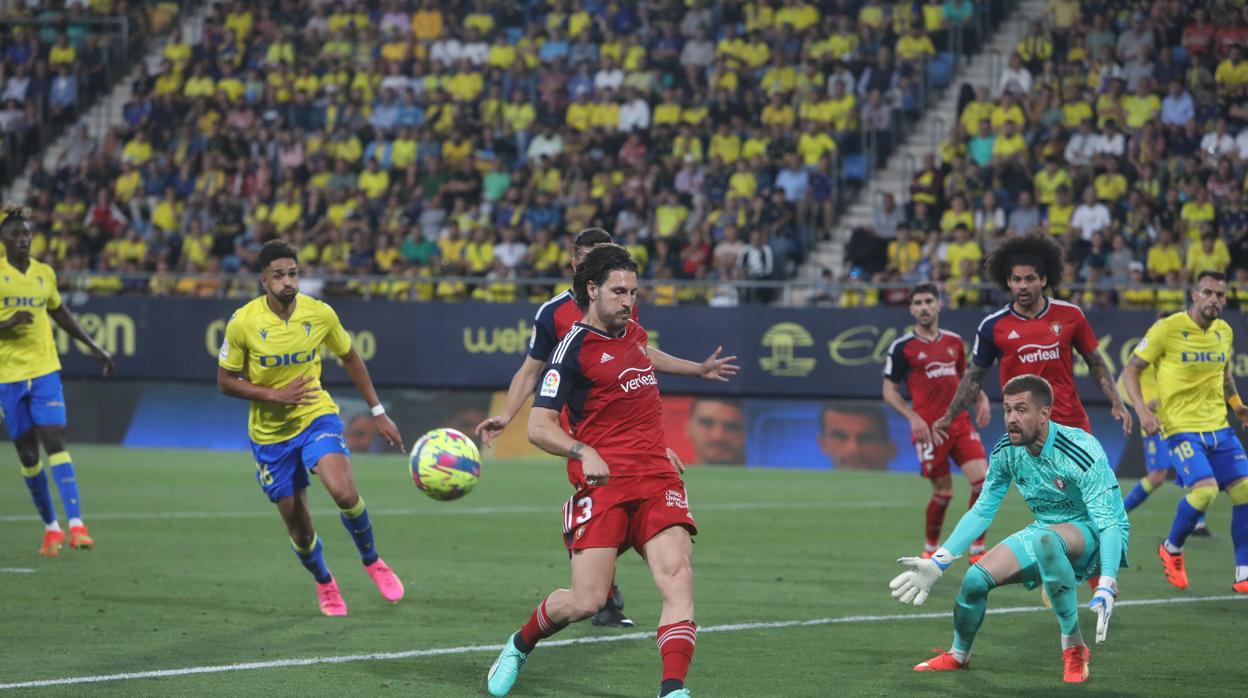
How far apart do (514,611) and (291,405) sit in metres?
1.95

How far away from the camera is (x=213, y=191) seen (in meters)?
31.6

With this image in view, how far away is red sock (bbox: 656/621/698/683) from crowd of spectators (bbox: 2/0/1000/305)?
18.0m

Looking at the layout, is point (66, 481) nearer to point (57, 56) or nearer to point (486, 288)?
point (486, 288)

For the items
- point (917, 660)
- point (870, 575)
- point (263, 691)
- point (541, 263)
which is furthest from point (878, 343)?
point (263, 691)

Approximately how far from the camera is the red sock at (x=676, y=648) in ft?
24.5

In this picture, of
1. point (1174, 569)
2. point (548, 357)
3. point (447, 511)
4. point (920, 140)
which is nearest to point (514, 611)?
point (548, 357)

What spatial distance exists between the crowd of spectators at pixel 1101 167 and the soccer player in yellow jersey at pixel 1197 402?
29.4 feet

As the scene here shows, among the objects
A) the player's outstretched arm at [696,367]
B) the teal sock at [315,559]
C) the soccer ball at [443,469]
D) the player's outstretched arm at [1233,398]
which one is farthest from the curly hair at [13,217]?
the player's outstretched arm at [1233,398]

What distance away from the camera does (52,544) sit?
46.2 feet

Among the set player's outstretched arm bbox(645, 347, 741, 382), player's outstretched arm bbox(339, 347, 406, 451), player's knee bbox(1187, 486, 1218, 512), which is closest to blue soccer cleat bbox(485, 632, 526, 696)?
player's outstretched arm bbox(645, 347, 741, 382)

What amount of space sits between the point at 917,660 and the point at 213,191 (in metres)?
24.3

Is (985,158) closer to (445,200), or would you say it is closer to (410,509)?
(445,200)

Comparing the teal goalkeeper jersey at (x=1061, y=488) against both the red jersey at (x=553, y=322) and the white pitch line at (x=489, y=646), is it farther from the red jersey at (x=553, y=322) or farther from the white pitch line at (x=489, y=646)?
the red jersey at (x=553, y=322)

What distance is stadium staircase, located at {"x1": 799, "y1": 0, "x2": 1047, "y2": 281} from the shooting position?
2770 centimetres
